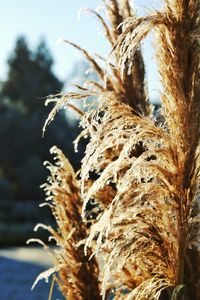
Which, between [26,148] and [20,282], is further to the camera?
[26,148]

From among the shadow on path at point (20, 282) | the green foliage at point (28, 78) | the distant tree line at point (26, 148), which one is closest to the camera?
the shadow on path at point (20, 282)

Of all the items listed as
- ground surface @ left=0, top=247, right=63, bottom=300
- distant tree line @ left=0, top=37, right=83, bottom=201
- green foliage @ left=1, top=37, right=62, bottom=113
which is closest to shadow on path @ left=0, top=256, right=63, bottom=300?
ground surface @ left=0, top=247, right=63, bottom=300

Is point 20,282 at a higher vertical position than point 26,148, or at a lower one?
lower

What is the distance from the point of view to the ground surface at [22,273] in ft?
Answer: 25.5

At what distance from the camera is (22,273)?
9.60 meters

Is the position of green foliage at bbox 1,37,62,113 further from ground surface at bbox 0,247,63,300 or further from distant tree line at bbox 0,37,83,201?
ground surface at bbox 0,247,63,300

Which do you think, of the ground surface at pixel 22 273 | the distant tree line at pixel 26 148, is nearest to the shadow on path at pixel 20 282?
the ground surface at pixel 22 273

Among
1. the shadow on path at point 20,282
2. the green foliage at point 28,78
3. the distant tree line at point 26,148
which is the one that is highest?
the green foliage at point 28,78

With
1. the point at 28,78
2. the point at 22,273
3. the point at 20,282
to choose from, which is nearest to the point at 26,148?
the point at 28,78

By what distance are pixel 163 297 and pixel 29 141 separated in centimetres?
1824

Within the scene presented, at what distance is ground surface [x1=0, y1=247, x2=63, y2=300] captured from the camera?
7.76 metres

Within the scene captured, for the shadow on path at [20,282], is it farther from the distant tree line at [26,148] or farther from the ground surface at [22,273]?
the distant tree line at [26,148]

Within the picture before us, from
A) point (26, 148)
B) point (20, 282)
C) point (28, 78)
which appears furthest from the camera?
point (28, 78)

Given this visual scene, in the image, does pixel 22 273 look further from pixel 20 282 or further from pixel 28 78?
pixel 28 78
